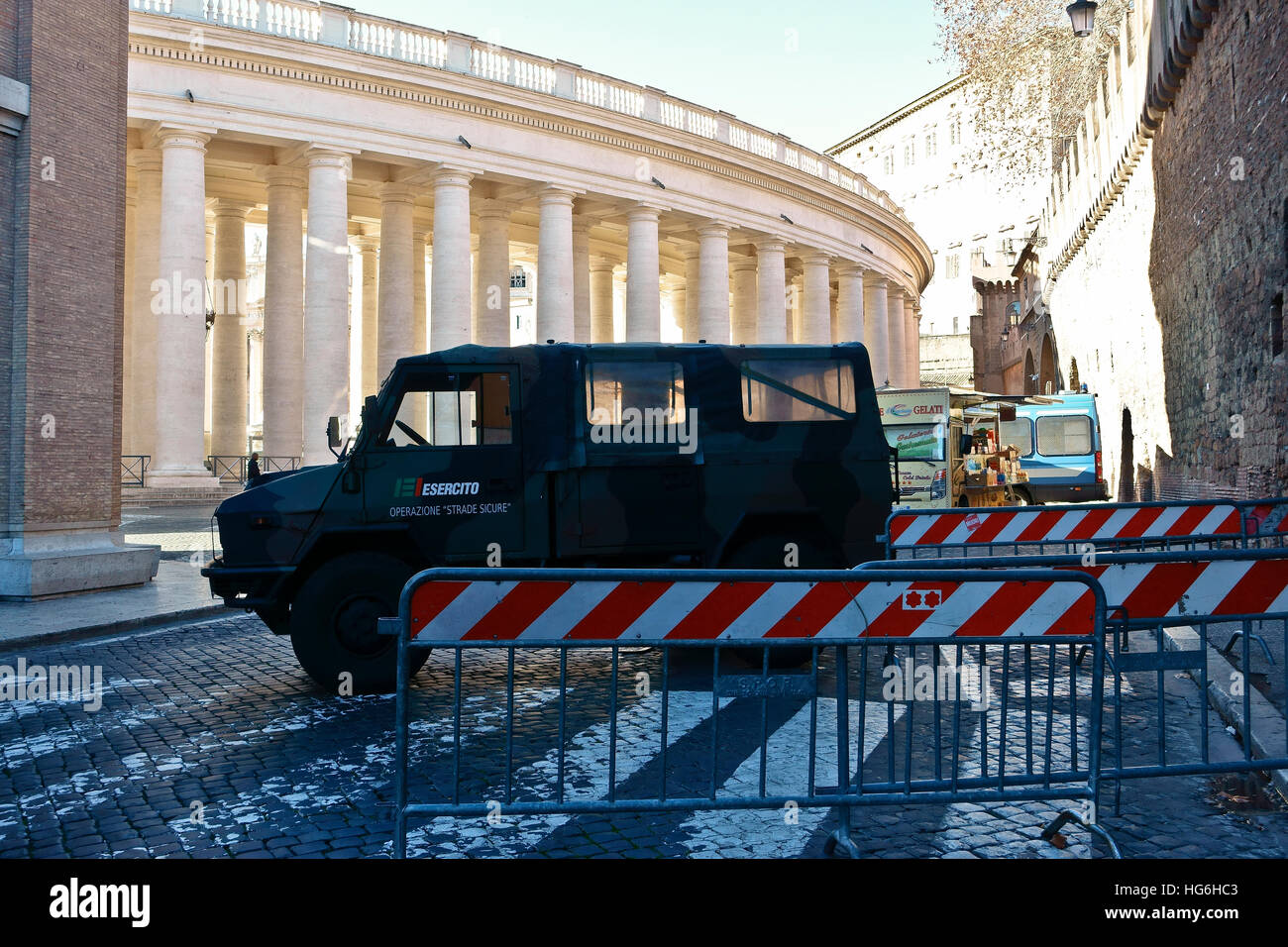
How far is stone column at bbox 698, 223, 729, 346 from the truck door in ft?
109

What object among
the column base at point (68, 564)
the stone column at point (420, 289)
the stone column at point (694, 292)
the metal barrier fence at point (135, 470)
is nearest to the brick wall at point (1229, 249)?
the column base at point (68, 564)

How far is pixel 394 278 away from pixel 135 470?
9.97 metres

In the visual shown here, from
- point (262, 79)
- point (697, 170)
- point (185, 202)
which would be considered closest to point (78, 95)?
point (185, 202)

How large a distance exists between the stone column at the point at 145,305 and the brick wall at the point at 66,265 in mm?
16113

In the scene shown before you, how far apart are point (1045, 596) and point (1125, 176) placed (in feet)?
76.7

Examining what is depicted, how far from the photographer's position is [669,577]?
4.57 metres

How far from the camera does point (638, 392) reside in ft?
29.5

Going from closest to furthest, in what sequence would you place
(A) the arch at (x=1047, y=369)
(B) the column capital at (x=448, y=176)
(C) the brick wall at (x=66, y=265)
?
(C) the brick wall at (x=66, y=265) < (B) the column capital at (x=448, y=176) < (A) the arch at (x=1047, y=369)

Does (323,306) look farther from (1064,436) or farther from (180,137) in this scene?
(1064,436)

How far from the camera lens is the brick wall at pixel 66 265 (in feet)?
41.4

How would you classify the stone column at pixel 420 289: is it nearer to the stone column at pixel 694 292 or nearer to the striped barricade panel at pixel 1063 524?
the stone column at pixel 694 292

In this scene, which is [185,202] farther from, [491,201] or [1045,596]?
[1045,596]

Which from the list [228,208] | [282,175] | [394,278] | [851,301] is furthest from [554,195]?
[851,301]

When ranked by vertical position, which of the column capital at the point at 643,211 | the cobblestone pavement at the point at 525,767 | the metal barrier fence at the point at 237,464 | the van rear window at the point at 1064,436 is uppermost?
the column capital at the point at 643,211
